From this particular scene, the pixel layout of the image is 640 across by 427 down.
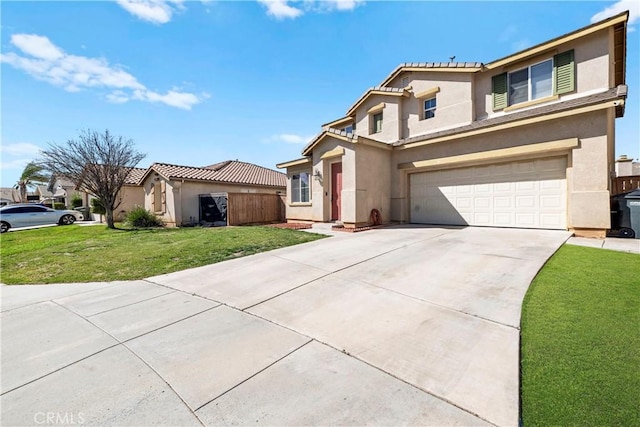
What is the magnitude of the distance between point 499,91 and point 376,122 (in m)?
5.87

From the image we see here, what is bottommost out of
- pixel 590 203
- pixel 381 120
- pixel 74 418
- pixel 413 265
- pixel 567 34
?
pixel 74 418

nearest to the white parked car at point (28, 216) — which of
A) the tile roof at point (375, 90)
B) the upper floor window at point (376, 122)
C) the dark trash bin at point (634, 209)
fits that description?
the tile roof at point (375, 90)

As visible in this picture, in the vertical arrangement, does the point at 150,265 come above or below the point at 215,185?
below

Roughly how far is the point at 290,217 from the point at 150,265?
966cm

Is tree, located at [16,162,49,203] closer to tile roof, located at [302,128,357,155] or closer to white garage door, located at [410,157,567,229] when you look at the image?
tile roof, located at [302,128,357,155]

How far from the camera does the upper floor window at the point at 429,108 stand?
13.1 meters

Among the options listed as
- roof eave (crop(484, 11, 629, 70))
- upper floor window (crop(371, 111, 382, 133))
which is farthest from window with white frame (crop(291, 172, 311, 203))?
roof eave (crop(484, 11, 629, 70))

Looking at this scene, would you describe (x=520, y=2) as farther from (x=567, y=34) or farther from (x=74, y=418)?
(x=74, y=418)

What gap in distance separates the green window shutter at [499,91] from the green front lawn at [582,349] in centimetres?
829

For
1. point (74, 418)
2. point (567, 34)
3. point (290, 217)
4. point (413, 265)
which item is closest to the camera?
point (74, 418)

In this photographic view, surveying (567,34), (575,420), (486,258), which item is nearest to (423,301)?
(575,420)

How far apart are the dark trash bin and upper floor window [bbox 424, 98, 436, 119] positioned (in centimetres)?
760

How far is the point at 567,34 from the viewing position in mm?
9188

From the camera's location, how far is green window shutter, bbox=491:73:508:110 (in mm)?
10922
